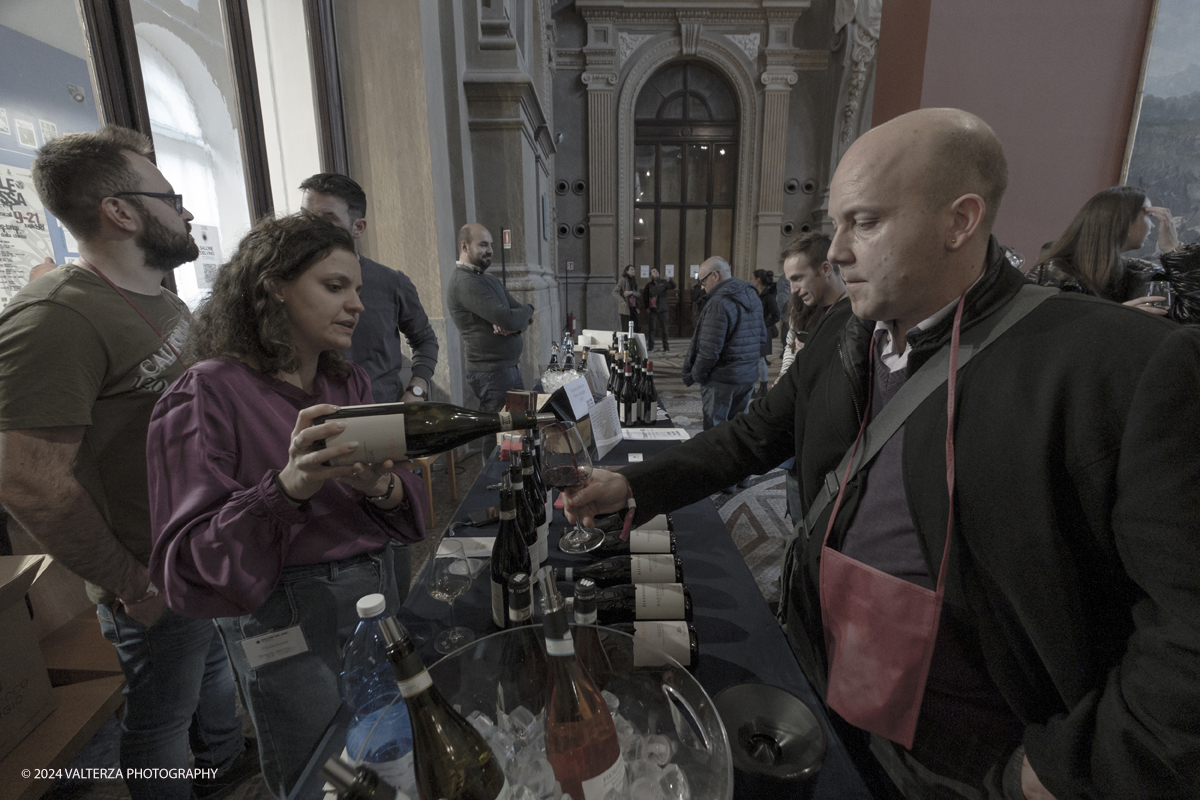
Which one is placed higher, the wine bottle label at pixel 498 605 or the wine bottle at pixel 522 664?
the wine bottle at pixel 522 664

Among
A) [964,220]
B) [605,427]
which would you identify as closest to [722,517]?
[605,427]

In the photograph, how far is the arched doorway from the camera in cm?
1132

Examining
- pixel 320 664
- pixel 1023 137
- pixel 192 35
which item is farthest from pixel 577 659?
pixel 1023 137

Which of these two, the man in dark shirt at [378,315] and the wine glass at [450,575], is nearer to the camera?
the wine glass at [450,575]

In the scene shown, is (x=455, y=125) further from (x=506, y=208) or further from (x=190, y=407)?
(x=190, y=407)

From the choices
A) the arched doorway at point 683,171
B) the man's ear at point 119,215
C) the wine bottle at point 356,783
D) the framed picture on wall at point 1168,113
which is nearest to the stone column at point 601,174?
the arched doorway at point 683,171

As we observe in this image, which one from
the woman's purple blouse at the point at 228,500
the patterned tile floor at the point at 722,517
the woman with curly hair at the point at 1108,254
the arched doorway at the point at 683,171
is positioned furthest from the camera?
the arched doorway at the point at 683,171

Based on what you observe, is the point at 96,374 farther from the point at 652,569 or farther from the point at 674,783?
the point at 674,783

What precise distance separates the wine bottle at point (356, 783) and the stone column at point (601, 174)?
37.1ft

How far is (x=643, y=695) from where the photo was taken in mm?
762

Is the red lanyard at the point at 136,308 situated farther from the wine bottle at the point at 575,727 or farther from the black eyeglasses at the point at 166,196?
the wine bottle at the point at 575,727

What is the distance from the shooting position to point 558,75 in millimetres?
10766

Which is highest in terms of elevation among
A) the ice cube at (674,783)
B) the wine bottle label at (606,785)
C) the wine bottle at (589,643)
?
the wine bottle at (589,643)

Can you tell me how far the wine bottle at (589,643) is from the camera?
71cm
